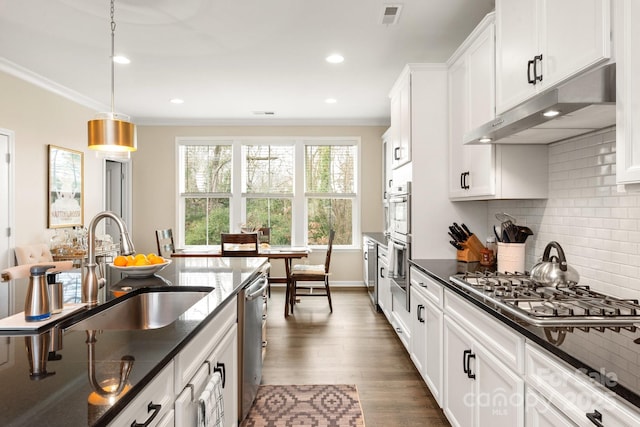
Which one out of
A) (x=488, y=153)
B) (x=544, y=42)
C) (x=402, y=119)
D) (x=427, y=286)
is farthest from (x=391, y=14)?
(x=427, y=286)

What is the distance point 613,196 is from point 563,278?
454 millimetres

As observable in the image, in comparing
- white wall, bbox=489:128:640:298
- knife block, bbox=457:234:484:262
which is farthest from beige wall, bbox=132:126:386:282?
white wall, bbox=489:128:640:298

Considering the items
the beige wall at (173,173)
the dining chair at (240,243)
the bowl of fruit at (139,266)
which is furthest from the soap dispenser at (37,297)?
the beige wall at (173,173)

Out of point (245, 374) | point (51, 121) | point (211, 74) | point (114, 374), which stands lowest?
point (245, 374)

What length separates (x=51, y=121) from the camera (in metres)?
4.82

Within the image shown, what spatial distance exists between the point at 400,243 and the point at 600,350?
2.36 m

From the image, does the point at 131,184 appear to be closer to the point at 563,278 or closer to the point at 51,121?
the point at 51,121

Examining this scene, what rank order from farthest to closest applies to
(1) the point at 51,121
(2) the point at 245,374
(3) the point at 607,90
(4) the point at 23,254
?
(1) the point at 51,121, (4) the point at 23,254, (2) the point at 245,374, (3) the point at 607,90

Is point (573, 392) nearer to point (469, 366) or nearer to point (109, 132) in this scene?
point (469, 366)

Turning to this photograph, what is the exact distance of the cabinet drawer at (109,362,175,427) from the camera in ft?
3.02

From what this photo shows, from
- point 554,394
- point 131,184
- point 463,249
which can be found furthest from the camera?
point 131,184

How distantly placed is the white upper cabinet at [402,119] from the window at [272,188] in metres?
2.56

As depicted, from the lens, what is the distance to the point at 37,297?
133 cm

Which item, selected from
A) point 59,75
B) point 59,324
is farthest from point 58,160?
point 59,324
